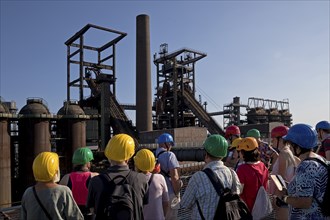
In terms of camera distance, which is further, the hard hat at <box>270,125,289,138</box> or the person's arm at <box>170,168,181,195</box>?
the hard hat at <box>270,125,289,138</box>

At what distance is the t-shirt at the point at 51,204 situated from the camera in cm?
252

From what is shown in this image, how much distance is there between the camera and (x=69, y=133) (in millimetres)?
23359

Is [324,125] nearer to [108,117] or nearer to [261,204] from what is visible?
[261,204]

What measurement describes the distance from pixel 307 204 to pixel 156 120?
34.2 m

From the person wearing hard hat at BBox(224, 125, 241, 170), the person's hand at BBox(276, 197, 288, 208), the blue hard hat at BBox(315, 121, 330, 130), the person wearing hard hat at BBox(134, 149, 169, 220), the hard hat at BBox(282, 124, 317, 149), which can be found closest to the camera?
the hard hat at BBox(282, 124, 317, 149)

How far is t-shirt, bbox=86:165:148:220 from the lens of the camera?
7.93 feet

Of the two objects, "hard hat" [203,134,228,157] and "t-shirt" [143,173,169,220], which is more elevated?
"hard hat" [203,134,228,157]

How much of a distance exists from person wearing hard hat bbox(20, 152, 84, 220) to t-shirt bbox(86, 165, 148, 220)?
23cm

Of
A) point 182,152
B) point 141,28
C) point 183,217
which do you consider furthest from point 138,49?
point 183,217

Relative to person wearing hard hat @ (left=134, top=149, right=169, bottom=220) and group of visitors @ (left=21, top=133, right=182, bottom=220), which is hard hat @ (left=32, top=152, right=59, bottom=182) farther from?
person wearing hard hat @ (left=134, top=149, right=169, bottom=220)

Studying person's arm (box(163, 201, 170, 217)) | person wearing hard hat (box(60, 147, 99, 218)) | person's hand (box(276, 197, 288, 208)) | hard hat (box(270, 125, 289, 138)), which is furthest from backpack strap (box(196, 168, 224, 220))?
hard hat (box(270, 125, 289, 138))

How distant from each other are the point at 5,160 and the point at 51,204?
18.8 meters

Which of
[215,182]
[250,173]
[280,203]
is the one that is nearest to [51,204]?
[215,182]

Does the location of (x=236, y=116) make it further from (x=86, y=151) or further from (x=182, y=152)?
(x=86, y=151)
